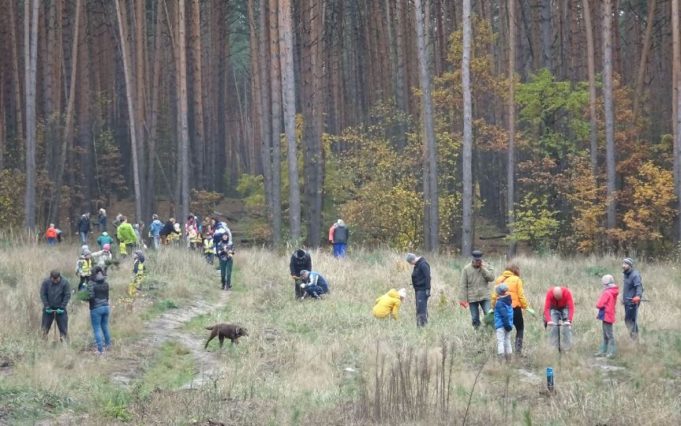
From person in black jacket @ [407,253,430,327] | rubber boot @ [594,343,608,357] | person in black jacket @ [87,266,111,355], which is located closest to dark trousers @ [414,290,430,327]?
person in black jacket @ [407,253,430,327]

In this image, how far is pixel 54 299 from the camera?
1630 cm

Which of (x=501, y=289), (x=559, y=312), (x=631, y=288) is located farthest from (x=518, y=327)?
(x=631, y=288)

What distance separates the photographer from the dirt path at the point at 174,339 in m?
14.7

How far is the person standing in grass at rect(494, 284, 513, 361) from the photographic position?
1517 centimetres

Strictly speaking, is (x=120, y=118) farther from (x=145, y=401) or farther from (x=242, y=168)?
(x=145, y=401)

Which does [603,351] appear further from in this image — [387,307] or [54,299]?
[54,299]

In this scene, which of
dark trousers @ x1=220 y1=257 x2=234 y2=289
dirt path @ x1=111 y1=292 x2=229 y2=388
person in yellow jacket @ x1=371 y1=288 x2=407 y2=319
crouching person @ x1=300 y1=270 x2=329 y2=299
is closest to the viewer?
dirt path @ x1=111 y1=292 x2=229 y2=388

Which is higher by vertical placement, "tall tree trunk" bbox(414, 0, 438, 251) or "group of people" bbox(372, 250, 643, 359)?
"tall tree trunk" bbox(414, 0, 438, 251)

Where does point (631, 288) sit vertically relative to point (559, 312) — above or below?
above

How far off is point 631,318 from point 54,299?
10211mm

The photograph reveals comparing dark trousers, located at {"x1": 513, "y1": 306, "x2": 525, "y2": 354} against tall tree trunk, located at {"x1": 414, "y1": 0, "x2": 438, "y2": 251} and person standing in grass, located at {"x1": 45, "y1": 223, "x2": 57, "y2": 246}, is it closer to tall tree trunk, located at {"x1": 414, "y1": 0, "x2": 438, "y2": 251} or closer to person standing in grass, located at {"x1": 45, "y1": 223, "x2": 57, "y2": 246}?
tall tree trunk, located at {"x1": 414, "y1": 0, "x2": 438, "y2": 251}

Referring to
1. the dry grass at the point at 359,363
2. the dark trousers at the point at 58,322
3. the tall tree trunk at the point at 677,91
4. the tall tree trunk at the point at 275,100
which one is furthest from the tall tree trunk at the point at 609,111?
the dark trousers at the point at 58,322

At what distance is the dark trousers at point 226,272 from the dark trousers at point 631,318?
1066cm

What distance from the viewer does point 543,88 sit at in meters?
34.3
